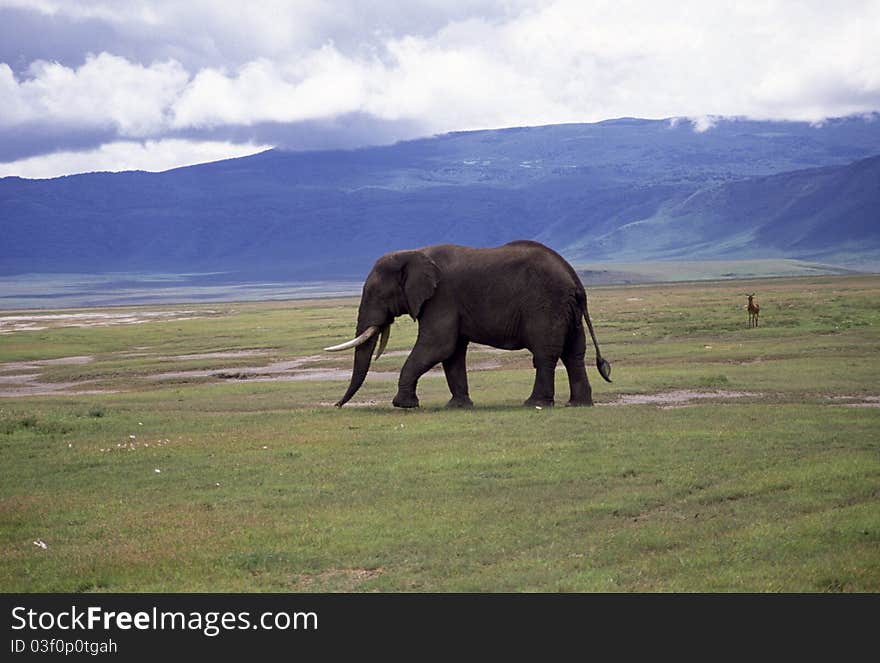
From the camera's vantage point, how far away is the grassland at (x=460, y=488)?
12438 millimetres

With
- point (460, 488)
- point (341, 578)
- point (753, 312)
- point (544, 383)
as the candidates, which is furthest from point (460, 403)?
point (753, 312)

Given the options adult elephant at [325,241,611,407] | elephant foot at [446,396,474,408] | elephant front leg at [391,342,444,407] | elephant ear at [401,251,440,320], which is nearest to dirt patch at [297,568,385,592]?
adult elephant at [325,241,611,407]

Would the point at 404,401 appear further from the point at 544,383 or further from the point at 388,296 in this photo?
the point at 544,383

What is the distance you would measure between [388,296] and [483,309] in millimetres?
2360

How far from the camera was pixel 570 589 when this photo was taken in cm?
1151

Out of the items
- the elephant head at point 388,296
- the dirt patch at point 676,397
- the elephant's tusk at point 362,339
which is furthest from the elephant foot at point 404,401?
the dirt patch at point 676,397

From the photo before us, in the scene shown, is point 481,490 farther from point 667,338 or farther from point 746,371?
point 667,338

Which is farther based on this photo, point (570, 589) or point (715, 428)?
point (715, 428)

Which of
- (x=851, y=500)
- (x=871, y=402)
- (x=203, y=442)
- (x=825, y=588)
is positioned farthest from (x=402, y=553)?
(x=871, y=402)

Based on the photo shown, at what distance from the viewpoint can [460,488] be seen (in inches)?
654

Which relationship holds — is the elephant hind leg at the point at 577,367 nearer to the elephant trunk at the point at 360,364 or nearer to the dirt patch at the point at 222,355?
the elephant trunk at the point at 360,364

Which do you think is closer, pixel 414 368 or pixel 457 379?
pixel 414 368

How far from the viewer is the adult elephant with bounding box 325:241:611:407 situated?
25.8 metres
